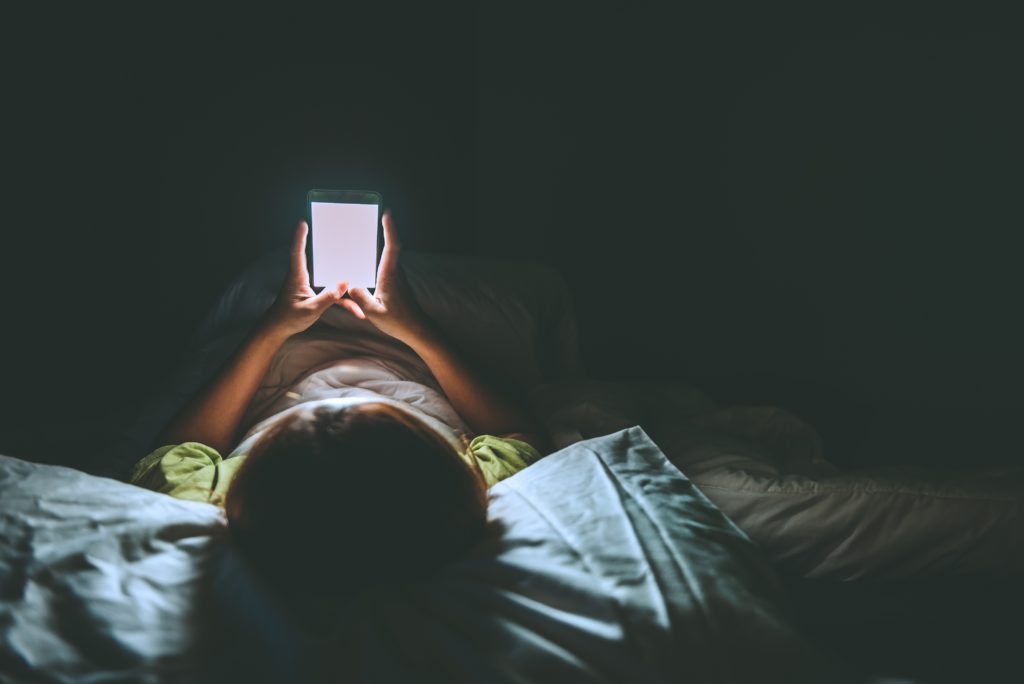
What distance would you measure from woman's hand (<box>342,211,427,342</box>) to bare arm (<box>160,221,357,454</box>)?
0.03 meters

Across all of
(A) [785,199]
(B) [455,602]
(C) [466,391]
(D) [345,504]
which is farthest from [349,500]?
(A) [785,199]

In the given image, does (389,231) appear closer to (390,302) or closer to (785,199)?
(390,302)

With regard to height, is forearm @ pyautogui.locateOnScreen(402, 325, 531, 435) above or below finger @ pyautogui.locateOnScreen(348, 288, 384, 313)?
below

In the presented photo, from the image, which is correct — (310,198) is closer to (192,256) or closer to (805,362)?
(192,256)

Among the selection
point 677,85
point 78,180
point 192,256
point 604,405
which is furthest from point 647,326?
point 78,180

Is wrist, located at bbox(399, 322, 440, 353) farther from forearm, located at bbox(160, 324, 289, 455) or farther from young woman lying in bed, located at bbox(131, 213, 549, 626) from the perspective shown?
young woman lying in bed, located at bbox(131, 213, 549, 626)

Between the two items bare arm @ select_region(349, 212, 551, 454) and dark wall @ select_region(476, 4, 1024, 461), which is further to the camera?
dark wall @ select_region(476, 4, 1024, 461)

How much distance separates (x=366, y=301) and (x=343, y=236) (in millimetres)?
138

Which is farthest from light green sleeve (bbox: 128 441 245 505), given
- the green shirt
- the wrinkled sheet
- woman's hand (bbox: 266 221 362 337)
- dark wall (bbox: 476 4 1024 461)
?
dark wall (bbox: 476 4 1024 461)

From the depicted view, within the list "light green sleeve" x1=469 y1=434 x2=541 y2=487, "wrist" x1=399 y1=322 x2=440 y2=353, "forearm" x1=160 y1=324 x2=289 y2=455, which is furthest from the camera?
"wrist" x1=399 y1=322 x2=440 y2=353

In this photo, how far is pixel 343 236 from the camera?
1.12 m

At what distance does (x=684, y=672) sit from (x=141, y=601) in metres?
0.45

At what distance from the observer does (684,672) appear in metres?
0.46

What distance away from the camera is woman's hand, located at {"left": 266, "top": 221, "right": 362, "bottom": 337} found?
3.44 ft
